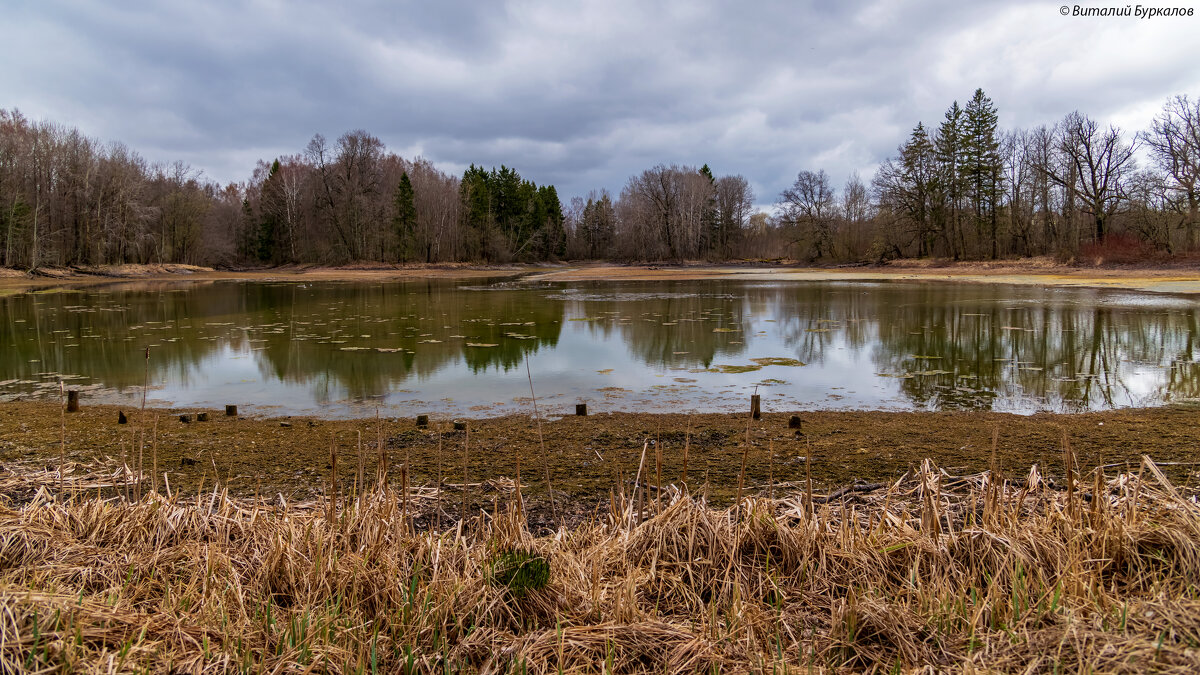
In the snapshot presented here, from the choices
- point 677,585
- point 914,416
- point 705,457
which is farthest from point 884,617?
point 914,416

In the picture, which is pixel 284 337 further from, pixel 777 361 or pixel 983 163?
pixel 983 163

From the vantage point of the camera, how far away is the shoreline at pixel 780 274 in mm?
35531

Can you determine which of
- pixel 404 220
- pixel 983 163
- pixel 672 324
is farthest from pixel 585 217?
pixel 672 324

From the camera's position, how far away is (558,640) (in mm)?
2721

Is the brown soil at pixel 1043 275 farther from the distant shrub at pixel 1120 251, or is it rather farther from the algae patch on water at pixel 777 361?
the algae patch on water at pixel 777 361

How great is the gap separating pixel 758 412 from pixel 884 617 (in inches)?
201

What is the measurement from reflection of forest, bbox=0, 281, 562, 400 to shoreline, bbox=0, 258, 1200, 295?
817 inches

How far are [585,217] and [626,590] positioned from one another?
101 metres

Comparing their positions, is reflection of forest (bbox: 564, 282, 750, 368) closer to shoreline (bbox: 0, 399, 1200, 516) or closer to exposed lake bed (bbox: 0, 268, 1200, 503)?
exposed lake bed (bbox: 0, 268, 1200, 503)

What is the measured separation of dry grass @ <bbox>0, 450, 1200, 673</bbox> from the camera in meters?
2.58

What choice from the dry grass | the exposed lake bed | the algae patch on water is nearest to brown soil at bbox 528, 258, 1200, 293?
the exposed lake bed

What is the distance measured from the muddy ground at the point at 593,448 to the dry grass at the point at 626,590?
90 cm

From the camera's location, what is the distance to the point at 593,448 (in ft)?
21.5

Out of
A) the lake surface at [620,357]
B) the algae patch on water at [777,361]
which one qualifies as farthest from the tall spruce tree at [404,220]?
the algae patch on water at [777,361]
